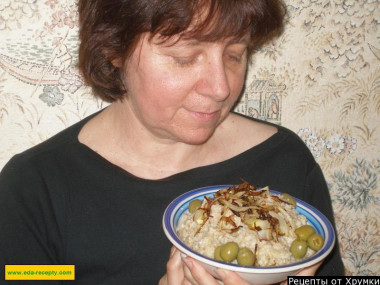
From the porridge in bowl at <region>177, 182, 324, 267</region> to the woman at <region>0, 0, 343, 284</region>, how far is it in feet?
0.33

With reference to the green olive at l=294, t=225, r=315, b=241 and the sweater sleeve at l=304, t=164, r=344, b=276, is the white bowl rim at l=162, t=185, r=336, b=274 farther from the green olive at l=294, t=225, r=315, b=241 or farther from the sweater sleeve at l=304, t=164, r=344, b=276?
the sweater sleeve at l=304, t=164, r=344, b=276

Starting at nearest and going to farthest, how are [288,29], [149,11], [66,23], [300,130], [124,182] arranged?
[149,11] → [124,182] → [66,23] → [288,29] → [300,130]

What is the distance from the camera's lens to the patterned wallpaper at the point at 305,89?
1656 millimetres

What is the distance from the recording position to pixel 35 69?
168cm

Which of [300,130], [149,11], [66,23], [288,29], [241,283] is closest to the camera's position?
[241,283]

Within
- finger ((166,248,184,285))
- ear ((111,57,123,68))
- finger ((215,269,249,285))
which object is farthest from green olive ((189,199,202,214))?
ear ((111,57,123,68))

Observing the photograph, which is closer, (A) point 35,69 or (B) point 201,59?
(B) point 201,59

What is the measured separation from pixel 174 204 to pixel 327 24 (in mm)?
1093

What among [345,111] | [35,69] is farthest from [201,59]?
[345,111]

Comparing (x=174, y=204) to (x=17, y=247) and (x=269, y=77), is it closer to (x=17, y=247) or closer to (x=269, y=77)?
(x=17, y=247)

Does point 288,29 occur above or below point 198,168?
above

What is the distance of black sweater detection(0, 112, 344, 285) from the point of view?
1.42 meters

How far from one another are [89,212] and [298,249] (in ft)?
2.35

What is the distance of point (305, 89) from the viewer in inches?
74.6
